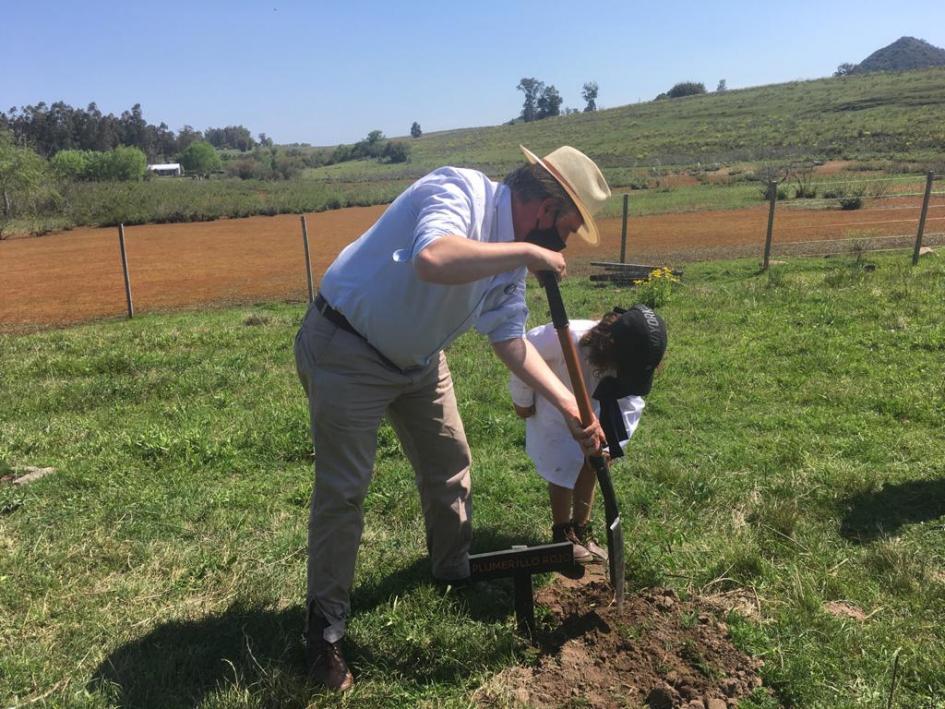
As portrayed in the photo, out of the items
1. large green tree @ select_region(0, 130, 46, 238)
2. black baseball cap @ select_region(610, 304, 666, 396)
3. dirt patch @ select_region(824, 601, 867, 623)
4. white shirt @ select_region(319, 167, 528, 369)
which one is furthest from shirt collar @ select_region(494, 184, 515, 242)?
large green tree @ select_region(0, 130, 46, 238)

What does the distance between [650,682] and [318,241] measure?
24.2 m

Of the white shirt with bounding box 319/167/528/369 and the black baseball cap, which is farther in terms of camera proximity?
the black baseball cap

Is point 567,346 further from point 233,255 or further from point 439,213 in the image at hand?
point 233,255

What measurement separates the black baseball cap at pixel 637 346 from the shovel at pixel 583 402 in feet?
1.04

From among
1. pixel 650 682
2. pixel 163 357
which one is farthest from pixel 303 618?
pixel 163 357

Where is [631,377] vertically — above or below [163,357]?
above

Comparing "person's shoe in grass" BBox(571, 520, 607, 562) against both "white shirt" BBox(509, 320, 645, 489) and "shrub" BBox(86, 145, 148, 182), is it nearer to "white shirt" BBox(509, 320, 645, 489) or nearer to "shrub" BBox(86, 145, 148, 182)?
"white shirt" BBox(509, 320, 645, 489)

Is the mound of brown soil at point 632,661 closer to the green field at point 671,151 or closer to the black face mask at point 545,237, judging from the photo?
the black face mask at point 545,237

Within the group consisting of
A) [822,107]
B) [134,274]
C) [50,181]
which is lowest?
[134,274]

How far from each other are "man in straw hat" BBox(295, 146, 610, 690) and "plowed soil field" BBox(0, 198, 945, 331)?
1163 cm

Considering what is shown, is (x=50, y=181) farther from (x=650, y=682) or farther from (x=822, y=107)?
(x=822, y=107)

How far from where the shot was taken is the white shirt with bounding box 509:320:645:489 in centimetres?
336

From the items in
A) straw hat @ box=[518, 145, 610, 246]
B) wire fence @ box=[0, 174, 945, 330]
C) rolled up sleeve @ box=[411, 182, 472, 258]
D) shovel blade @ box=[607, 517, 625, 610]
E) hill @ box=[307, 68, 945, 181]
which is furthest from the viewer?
hill @ box=[307, 68, 945, 181]

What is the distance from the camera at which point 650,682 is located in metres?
2.69
